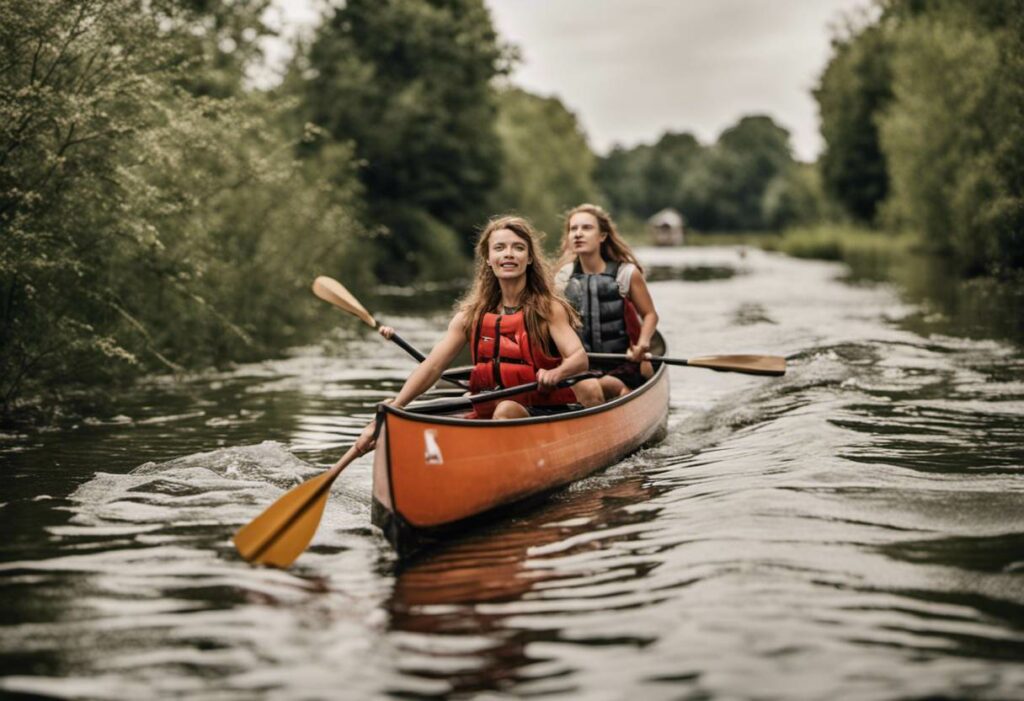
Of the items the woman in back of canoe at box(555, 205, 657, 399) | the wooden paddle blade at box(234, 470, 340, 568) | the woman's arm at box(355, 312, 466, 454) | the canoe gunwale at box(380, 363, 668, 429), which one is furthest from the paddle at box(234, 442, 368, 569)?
the woman in back of canoe at box(555, 205, 657, 399)

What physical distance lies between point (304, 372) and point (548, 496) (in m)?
6.43

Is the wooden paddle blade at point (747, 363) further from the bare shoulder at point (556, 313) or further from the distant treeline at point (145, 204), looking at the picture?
the distant treeline at point (145, 204)

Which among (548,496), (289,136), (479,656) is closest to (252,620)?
(479,656)

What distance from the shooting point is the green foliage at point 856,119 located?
45.5 meters

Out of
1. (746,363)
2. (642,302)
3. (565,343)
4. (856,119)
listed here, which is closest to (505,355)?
(565,343)

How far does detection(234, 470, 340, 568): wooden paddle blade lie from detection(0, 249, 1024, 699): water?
3.7 inches

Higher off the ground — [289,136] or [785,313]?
[289,136]

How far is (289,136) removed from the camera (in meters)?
22.1

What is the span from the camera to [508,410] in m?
6.42

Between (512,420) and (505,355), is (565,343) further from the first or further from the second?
(512,420)

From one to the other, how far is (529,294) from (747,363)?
1.95m

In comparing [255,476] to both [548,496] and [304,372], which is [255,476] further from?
[304,372]

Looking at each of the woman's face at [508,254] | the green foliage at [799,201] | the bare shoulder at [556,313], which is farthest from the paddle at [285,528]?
the green foliage at [799,201]

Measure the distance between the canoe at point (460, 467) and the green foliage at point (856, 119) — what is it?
41.1 meters
